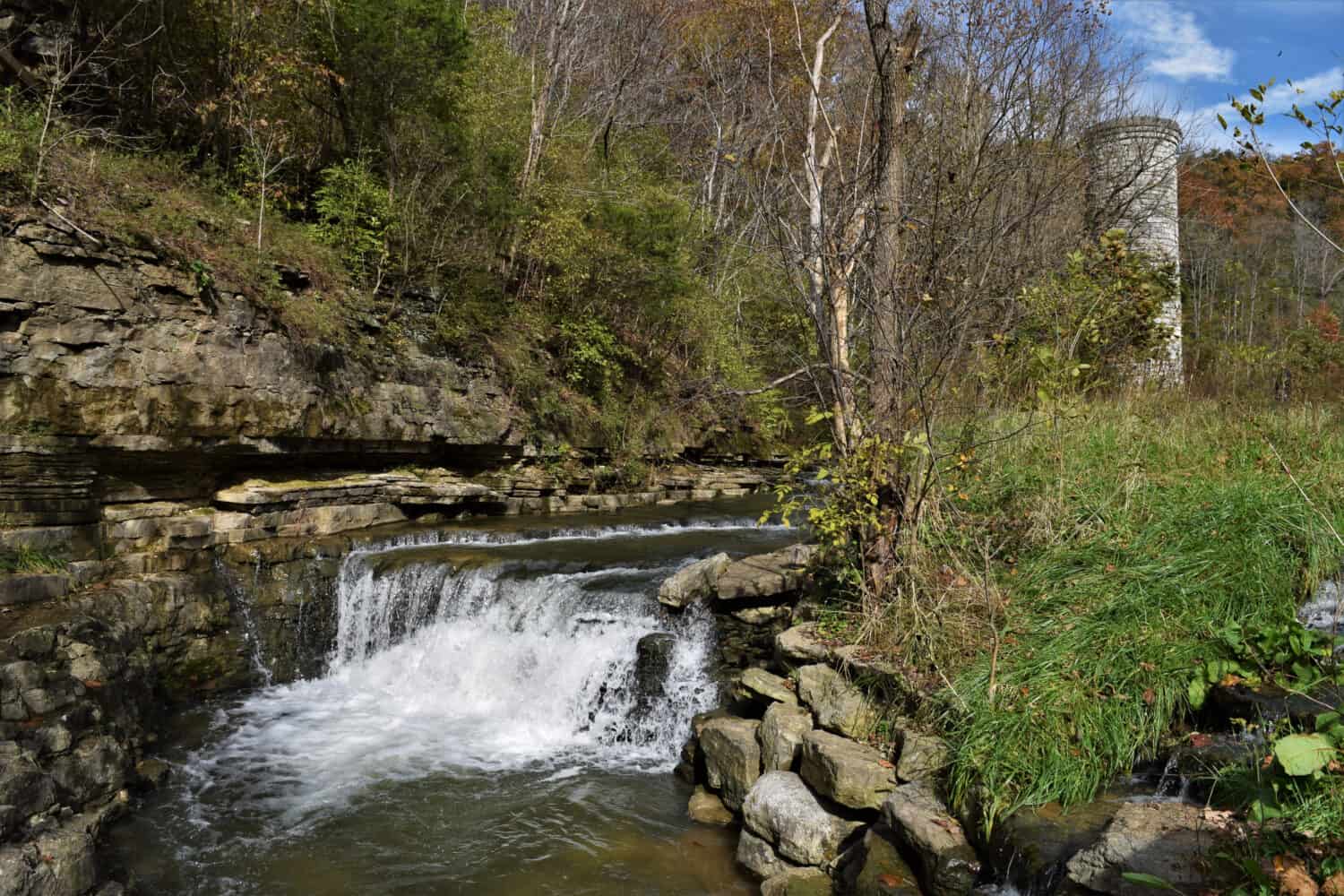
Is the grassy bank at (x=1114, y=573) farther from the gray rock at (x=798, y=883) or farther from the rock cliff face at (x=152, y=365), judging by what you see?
the rock cliff face at (x=152, y=365)

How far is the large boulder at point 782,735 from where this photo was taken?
16.3ft

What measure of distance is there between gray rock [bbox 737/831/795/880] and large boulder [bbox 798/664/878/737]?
762 millimetres

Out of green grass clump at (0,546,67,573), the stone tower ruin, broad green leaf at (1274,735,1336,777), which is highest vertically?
the stone tower ruin

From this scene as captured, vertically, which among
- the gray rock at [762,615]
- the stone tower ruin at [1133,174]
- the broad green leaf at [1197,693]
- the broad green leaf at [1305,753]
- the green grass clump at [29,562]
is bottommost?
the gray rock at [762,615]

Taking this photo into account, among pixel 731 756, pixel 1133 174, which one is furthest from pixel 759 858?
pixel 1133 174

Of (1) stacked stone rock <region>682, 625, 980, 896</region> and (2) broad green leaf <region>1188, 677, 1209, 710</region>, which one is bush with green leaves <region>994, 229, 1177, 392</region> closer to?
(2) broad green leaf <region>1188, 677, 1209, 710</region>

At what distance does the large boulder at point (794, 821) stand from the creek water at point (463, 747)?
0.99ft

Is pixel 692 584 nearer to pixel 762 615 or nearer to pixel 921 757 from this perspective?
pixel 762 615

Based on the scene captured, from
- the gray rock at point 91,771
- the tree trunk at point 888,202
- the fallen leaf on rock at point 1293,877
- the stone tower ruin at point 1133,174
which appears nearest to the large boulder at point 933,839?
the fallen leaf on rock at point 1293,877

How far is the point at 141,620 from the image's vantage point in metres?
6.97

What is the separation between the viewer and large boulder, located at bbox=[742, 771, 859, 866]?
4406 mm

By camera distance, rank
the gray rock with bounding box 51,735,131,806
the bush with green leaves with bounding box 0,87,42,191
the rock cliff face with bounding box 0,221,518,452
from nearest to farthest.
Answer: the gray rock with bounding box 51,735,131,806 → the rock cliff face with bounding box 0,221,518,452 → the bush with green leaves with bounding box 0,87,42,191

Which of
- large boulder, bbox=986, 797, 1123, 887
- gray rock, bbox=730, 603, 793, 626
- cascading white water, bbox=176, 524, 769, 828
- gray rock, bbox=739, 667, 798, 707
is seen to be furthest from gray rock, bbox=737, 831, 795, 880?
gray rock, bbox=730, 603, 793, 626

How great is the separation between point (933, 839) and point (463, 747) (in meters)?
3.84
